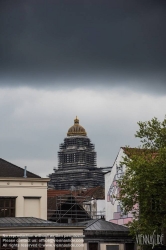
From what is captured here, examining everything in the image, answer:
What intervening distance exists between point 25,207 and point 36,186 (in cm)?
211

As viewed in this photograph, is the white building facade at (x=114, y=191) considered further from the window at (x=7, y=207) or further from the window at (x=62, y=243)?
the window at (x=62, y=243)

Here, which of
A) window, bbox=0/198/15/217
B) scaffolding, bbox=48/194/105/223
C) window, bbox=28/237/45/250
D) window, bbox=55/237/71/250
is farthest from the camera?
scaffolding, bbox=48/194/105/223

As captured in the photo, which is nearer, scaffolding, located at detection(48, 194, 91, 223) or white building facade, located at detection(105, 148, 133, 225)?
scaffolding, located at detection(48, 194, 91, 223)

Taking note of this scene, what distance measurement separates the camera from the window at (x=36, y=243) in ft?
141

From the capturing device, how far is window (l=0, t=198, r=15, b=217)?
4925cm

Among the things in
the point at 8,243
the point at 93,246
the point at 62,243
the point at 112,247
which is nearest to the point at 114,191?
the point at 112,247

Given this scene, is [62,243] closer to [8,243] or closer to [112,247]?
[8,243]

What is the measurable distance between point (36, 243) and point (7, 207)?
7605 millimetres

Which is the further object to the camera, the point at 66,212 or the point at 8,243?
the point at 66,212

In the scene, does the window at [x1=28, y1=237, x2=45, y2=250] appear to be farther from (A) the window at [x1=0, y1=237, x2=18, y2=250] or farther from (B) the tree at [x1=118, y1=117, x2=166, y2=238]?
(B) the tree at [x1=118, y1=117, x2=166, y2=238]

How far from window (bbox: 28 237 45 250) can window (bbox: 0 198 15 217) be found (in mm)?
6658

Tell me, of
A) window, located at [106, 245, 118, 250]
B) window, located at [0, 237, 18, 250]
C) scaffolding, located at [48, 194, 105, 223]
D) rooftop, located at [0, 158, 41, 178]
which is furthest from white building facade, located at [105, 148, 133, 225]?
window, located at [0, 237, 18, 250]

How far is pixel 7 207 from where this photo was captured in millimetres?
49750

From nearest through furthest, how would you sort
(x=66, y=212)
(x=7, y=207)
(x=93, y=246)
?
(x=7, y=207) < (x=93, y=246) < (x=66, y=212)
